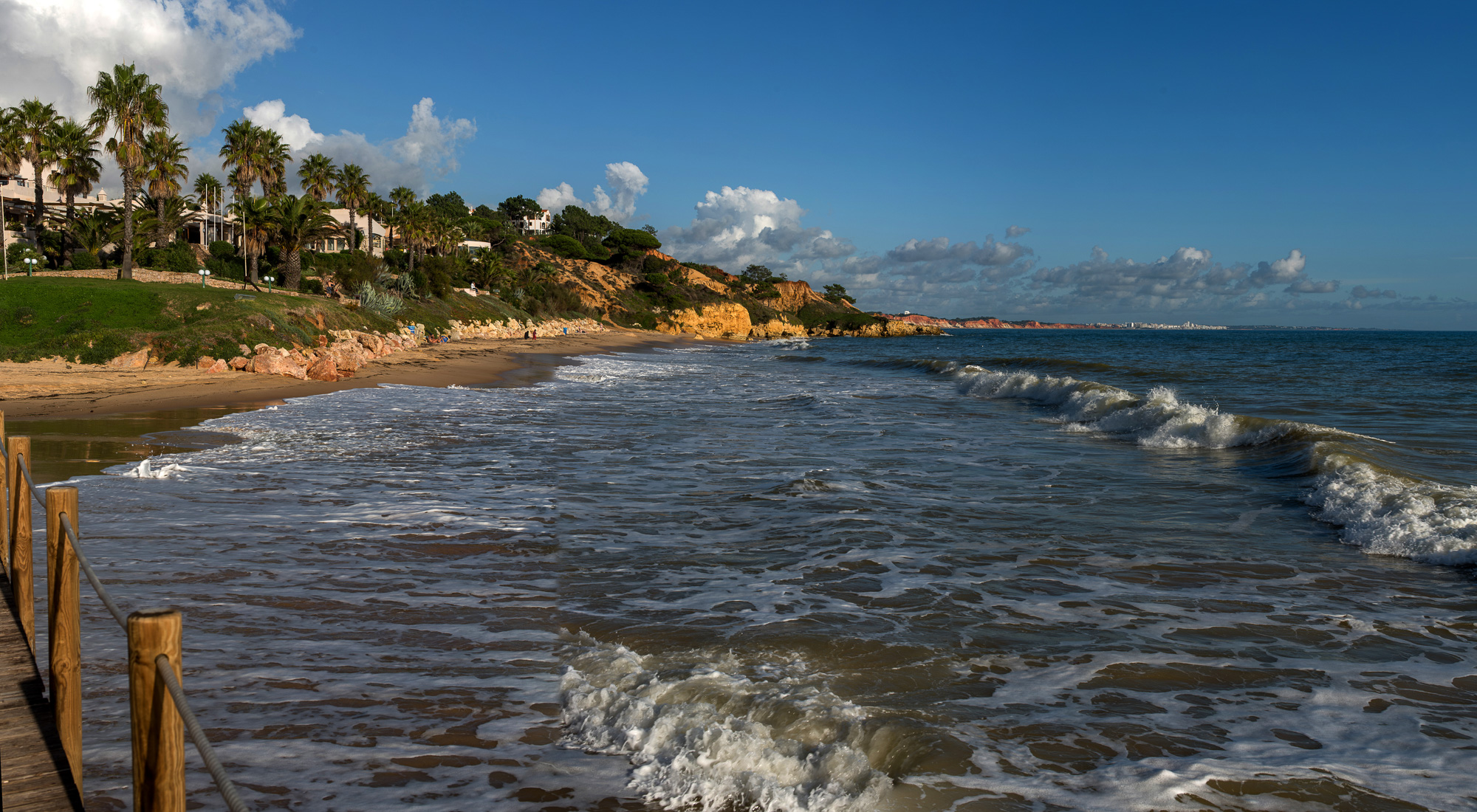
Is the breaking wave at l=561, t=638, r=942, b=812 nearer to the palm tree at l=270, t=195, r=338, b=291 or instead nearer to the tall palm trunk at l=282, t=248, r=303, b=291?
the palm tree at l=270, t=195, r=338, b=291

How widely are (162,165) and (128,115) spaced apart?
4.14 metres

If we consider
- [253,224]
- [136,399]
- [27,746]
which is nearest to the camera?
[27,746]

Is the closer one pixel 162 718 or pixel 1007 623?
pixel 162 718

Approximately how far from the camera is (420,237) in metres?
64.3

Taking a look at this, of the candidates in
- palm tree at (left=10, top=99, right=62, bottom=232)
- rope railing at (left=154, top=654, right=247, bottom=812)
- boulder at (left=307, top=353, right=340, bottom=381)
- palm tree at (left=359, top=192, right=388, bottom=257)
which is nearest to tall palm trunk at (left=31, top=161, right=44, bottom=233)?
palm tree at (left=10, top=99, right=62, bottom=232)

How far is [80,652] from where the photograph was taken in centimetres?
367

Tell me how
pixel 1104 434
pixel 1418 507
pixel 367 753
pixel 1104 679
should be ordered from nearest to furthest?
pixel 367 753 < pixel 1104 679 < pixel 1418 507 < pixel 1104 434

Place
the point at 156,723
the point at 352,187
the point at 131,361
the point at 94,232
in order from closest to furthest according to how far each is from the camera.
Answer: the point at 156,723 → the point at 131,361 → the point at 94,232 → the point at 352,187

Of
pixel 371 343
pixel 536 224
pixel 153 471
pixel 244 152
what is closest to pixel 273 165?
pixel 244 152

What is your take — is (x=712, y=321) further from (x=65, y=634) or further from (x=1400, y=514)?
(x=65, y=634)

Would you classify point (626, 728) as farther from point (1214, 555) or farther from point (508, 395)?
point (508, 395)

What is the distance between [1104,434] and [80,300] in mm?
28624

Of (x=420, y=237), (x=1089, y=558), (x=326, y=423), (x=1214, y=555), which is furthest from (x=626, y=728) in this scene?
(x=420, y=237)

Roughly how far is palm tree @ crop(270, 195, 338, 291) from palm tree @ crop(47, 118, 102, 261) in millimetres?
9261
